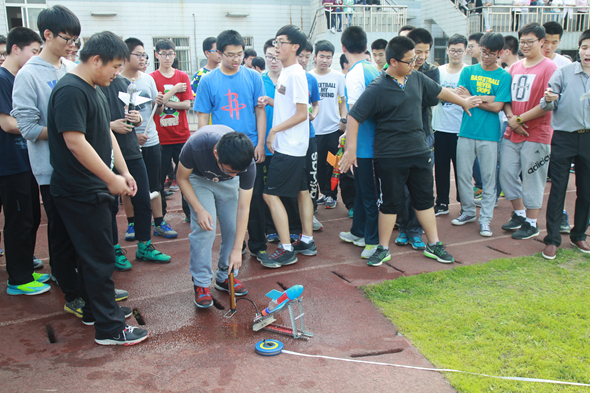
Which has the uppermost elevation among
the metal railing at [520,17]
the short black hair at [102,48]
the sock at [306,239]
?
the metal railing at [520,17]

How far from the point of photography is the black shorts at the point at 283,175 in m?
4.38

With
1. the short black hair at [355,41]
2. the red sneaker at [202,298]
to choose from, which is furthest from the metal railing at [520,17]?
the red sneaker at [202,298]

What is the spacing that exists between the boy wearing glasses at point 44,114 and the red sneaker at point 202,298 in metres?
0.88

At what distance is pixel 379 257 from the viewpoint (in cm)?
447

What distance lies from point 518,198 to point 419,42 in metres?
2.26

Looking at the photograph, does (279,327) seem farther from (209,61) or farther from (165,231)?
(209,61)

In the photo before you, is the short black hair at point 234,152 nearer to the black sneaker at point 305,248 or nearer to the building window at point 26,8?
the black sneaker at point 305,248

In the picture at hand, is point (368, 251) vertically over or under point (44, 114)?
under

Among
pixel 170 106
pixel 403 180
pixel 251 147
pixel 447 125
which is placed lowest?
pixel 403 180

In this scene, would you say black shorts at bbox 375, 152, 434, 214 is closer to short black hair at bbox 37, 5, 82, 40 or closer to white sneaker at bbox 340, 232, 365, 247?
white sneaker at bbox 340, 232, 365, 247

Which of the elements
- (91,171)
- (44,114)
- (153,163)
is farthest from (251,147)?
(153,163)

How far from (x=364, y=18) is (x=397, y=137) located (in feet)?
43.1

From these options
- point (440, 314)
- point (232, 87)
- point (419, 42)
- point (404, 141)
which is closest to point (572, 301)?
point (440, 314)

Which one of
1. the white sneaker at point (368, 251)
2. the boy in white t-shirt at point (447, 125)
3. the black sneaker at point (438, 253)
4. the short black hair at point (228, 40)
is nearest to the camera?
the short black hair at point (228, 40)
